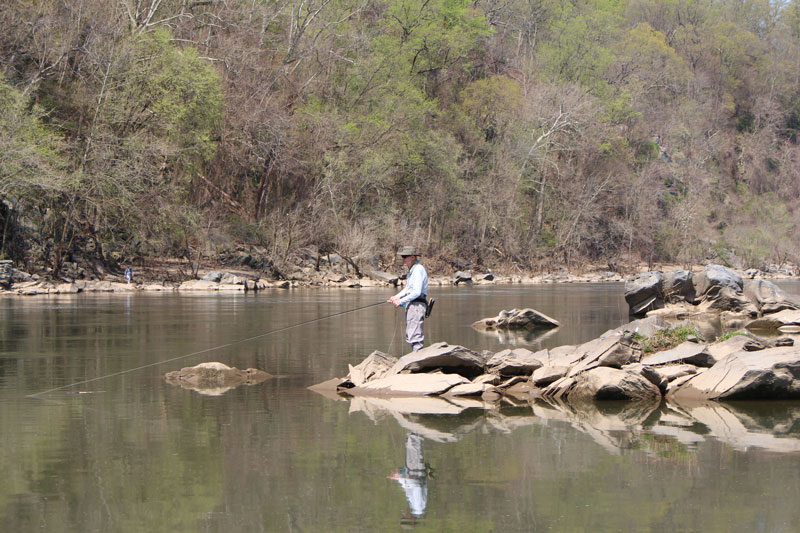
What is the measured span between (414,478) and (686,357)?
6366mm

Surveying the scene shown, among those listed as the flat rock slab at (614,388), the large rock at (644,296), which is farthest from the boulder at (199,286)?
the flat rock slab at (614,388)

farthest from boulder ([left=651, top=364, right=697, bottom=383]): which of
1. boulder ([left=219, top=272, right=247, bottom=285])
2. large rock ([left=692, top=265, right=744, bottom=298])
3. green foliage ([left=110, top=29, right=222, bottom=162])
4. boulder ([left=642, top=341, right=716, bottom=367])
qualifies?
green foliage ([left=110, top=29, right=222, bottom=162])

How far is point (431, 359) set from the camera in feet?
41.5

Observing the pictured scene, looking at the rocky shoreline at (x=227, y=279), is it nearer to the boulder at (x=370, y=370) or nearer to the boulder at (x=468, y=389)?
the boulder at (x=370, y=370)

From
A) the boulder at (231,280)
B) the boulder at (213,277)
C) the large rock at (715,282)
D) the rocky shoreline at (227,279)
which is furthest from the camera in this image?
the boulder at (213,277)

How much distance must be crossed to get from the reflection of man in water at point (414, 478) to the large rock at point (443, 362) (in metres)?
3.37

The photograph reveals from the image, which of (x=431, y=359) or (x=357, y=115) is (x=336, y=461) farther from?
(x=357, y=115)

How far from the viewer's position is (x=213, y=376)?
13516mm

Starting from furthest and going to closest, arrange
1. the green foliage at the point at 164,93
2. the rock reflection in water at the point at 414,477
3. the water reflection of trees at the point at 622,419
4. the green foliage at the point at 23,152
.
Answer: the green foliage at the point at 164,93
the green foliage at the point at 23,152
the water reflection of trees at the point at 622,419
the rock reflection in water at the point at 414,477

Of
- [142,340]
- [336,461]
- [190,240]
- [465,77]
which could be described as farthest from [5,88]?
[465,77]

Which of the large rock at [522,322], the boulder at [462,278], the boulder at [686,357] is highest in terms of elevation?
the boulder at [686,357]

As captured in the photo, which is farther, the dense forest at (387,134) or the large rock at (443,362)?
the dense forest at (387,134)

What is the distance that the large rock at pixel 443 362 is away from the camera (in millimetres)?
12648

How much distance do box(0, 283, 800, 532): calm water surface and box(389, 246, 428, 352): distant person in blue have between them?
1.53 meters
